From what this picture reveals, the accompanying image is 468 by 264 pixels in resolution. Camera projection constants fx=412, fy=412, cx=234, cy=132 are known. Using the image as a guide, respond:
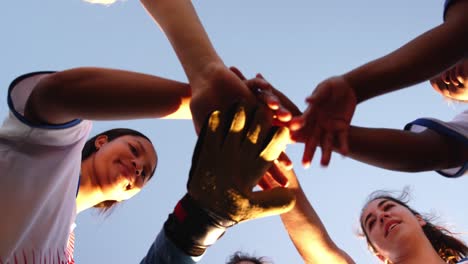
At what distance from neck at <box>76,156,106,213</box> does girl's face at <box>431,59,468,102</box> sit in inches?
47.2

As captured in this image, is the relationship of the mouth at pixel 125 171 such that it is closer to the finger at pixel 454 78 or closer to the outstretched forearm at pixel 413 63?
the outstretched forearm at pixel 413 63

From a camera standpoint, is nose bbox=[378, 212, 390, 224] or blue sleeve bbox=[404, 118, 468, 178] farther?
nose bbox=[378, 212, 390, 224]

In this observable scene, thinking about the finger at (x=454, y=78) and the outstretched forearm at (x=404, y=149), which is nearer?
the outstretched forearm at (x=404, y=149)

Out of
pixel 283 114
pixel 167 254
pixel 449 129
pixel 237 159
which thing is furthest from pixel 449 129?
pixel 167 254

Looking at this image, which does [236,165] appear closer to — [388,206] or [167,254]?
[167,254]

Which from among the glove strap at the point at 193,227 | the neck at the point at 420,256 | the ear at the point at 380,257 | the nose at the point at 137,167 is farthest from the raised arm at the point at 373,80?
the ear at the point at 380,257

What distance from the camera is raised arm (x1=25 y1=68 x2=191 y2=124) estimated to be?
2.48ft

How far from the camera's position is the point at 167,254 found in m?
0.91

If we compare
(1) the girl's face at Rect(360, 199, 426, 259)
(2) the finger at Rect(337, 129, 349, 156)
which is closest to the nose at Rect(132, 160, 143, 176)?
(2) the finger at Rect(337, 129, 349, 156)

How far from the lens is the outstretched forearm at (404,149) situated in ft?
3.14

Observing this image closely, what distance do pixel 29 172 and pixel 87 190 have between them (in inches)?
22.6

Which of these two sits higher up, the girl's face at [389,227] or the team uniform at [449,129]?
the team uniform at [449,129]

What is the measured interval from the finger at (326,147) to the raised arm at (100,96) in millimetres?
296

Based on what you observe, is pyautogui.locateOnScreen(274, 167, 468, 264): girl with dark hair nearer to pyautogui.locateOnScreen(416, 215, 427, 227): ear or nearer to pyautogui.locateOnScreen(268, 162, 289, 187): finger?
pyautogui.locateOnScreen(416, 215, 427, 227): ear
